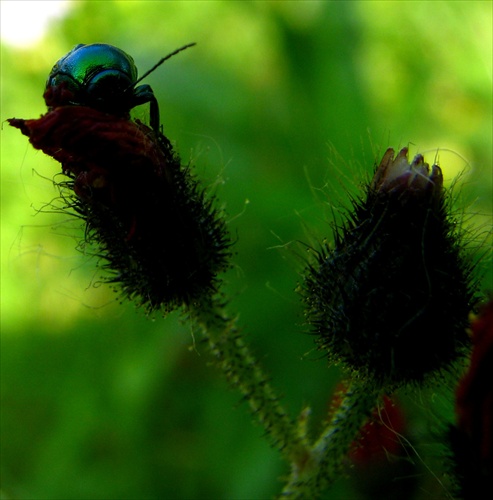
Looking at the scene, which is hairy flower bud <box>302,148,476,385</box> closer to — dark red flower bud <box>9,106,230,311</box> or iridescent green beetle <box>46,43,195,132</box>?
dark red flower bud <box>9,106,230,311</box>

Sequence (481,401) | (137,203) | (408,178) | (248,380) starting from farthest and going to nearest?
(248,380)
(137,203)
(408,178)
(481,401)

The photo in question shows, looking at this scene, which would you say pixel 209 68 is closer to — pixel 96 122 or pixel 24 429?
pixel 24 429

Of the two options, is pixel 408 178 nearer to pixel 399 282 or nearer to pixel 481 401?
pixel 399 282

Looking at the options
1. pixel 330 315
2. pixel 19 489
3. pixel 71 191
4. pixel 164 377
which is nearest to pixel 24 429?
pixel 19 489

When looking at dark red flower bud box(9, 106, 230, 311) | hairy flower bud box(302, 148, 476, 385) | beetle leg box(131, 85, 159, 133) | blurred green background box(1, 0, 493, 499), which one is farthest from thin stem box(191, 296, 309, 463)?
blurred green background box(1, 0, 493, 499)

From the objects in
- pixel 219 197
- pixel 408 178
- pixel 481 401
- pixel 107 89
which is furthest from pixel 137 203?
pixel 219 197

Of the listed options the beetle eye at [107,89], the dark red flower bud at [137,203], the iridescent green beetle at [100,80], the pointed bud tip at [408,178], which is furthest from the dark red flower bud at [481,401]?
the beetle eye at [107,89]
